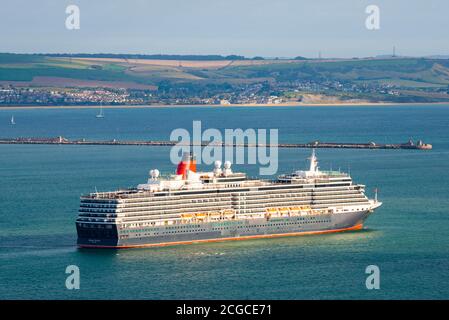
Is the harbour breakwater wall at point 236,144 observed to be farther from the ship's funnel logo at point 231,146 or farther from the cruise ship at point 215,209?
the cruise ship at point 215,209

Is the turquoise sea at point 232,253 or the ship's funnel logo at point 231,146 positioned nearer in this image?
the turquoise sea at point 232,253

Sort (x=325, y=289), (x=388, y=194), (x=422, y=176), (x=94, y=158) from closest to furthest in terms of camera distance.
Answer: (x=325, y=289) → (x=388, y=194) → (x=422, y=176) → (x=94, y=158)

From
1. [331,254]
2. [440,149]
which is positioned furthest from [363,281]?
[440,149]

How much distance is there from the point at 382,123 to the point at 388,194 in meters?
96.7

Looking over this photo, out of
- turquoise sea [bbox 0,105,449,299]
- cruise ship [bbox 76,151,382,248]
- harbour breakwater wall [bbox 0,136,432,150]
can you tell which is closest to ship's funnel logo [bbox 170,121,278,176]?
harbour breakwater wall [bbox 0,136,432,150]

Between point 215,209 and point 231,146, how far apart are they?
197 feet

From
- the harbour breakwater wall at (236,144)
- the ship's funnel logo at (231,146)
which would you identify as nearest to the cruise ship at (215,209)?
the ship's funnel logo at (231,146)

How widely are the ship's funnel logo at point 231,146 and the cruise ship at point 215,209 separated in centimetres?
2257

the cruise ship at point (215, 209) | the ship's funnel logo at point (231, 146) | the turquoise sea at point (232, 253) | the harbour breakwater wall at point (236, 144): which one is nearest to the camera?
the turquoise sea at point (232, 253)

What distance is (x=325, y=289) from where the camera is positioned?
45.5m

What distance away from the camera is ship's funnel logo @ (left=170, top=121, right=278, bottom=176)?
10044cm

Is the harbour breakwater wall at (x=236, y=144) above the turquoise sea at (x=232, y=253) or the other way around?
above

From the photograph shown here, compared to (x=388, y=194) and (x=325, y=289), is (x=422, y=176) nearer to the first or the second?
(x=388, y=194)

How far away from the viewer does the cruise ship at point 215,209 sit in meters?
55.2
